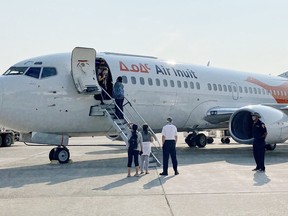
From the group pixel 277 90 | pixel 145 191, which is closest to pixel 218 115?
pixel 277 90

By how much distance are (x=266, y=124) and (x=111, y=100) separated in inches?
224

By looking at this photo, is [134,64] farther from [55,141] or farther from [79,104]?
[55,141]

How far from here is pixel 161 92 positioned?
56.6 ft

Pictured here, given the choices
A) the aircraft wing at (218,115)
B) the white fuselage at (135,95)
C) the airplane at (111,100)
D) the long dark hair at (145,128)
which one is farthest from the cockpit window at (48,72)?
the aircraft wing at (218,115)

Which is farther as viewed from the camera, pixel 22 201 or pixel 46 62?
pixel 46 62

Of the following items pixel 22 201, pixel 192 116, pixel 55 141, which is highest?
pixel 192 116

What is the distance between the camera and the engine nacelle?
15.8 meters

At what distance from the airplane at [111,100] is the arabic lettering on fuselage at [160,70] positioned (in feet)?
0.08

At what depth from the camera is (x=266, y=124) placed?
51.4 ft

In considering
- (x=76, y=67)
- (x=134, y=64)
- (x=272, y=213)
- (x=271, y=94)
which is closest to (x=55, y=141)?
(x=76, y=67)

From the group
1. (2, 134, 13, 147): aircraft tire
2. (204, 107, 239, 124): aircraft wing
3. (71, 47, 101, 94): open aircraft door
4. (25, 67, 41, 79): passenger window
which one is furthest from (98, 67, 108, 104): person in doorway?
(2, 134, 13, 147): aircraft tire

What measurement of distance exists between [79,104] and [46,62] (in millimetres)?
1845

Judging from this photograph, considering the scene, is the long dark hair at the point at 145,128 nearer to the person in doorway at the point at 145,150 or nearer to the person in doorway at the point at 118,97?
the person in doorway at the point at 145,150

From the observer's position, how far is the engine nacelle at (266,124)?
15797 mm
